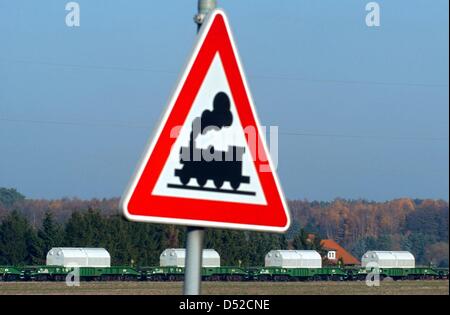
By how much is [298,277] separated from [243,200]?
336ft

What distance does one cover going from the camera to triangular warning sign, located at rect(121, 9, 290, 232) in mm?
5191

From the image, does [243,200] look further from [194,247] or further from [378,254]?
[378,254]

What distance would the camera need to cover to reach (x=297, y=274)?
344ft

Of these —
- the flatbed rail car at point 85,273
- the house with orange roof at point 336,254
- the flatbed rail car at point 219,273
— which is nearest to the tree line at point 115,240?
the flatbed rail car at point 219,273

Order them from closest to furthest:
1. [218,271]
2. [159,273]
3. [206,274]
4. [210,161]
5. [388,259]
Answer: [210,161], [206,274], [159,273], [218,271], [388,259]

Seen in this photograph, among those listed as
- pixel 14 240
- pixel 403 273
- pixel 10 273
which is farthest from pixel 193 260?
pixel 403 273

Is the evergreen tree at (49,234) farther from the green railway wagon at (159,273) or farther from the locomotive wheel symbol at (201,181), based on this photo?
the locomotive wheel symbol at (201,181)

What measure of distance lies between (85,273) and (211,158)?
303 ft

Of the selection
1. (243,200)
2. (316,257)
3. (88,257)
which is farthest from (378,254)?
(243,200)

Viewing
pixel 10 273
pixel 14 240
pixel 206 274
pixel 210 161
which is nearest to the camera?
pixel 210 161

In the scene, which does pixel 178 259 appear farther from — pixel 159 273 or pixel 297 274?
pixel 297 274

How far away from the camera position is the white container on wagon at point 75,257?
9506 centimetres

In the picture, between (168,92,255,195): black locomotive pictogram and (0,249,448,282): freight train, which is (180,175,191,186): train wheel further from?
(0,249,448,282): freight train

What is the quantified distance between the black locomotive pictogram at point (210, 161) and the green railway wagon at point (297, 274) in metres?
97.9
